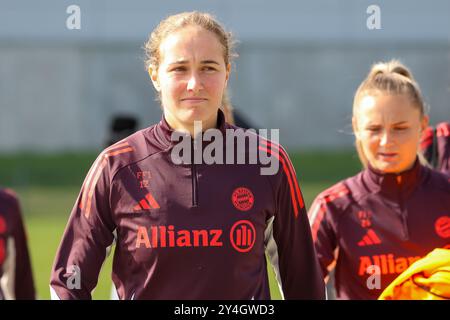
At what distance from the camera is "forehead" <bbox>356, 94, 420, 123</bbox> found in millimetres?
3857

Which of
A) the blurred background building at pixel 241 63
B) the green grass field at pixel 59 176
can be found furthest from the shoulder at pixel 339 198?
the blurred background building at pixel 241 63

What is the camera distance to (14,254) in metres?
4.50

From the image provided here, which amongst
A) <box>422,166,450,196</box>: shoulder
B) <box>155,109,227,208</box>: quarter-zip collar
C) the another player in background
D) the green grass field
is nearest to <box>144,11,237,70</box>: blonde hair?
<box>155,109,227,208</box>: quarter-zip collar

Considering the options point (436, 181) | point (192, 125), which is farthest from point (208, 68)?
point (436, 181)

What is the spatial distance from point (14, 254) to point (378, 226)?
185 cm

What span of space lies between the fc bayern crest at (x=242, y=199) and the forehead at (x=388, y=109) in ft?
3.60

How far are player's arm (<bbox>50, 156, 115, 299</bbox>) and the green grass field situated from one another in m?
10.7

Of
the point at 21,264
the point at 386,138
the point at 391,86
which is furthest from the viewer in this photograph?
the point at 21,264

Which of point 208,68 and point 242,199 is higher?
point 208,68

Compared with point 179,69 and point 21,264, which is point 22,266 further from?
point 179,69

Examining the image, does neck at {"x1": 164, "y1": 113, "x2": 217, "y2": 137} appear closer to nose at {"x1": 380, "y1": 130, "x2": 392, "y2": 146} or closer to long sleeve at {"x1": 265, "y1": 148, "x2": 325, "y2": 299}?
long sleeve at {"x1": 265, "y1": 148, "x2": 325, "y2": 299}

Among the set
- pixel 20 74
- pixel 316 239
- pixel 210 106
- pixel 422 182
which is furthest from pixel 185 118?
pixel 20 74

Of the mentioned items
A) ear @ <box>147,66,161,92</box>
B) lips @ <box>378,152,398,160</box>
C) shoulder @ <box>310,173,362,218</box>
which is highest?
ear @ <box>147,66,161,92</box>

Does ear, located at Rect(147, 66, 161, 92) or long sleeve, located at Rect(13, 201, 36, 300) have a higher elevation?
ear, located at Rect(147, 66, 161, 92)
